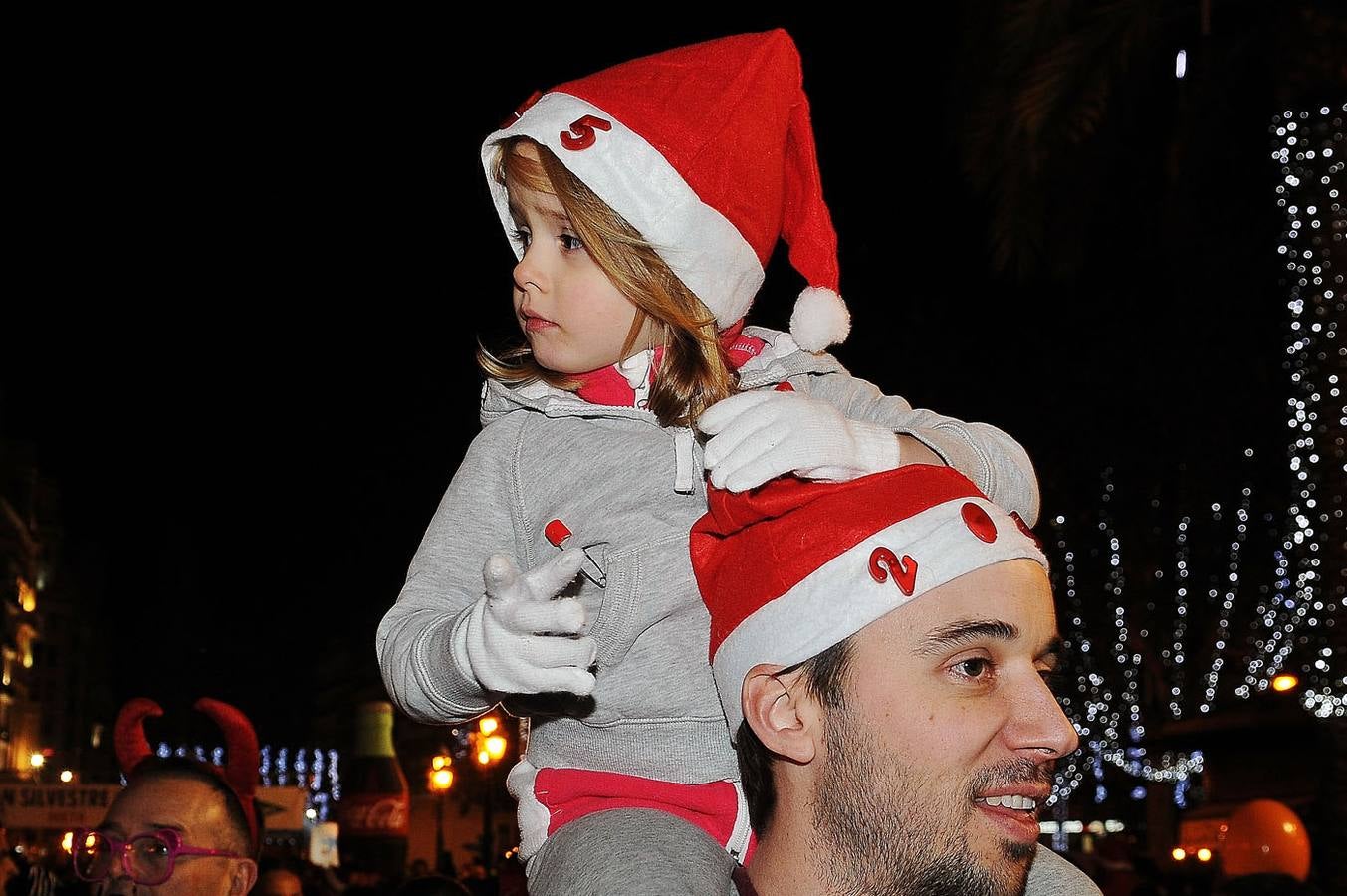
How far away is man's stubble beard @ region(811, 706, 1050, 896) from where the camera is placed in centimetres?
267

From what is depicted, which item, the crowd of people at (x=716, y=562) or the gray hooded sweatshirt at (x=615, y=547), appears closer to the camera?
the crowd of people at (x=716, y=562)

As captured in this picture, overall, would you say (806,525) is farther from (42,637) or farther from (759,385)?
(42,637)

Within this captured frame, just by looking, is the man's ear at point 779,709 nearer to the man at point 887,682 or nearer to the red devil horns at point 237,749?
the man at point 887,682

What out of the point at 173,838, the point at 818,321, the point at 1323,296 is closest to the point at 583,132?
the point at 818,321

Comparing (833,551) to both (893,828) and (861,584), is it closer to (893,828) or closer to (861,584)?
(861,584)

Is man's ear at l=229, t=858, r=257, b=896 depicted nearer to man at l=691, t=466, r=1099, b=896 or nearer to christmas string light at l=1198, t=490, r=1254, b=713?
man at l=691, t=466, r=1099, b=896

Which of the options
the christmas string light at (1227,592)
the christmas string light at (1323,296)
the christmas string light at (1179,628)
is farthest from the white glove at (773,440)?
the christmas string light at (1179,628)

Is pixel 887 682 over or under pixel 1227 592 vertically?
under

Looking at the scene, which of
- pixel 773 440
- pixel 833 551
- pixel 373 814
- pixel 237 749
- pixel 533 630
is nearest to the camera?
pixel 533 630

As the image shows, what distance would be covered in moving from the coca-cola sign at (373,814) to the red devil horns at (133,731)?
32.1 metres

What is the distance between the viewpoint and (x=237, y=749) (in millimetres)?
5578

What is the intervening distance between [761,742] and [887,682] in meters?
0.29

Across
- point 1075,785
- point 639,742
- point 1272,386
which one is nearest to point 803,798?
point 639,742

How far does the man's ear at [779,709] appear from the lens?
2807 millimetres
